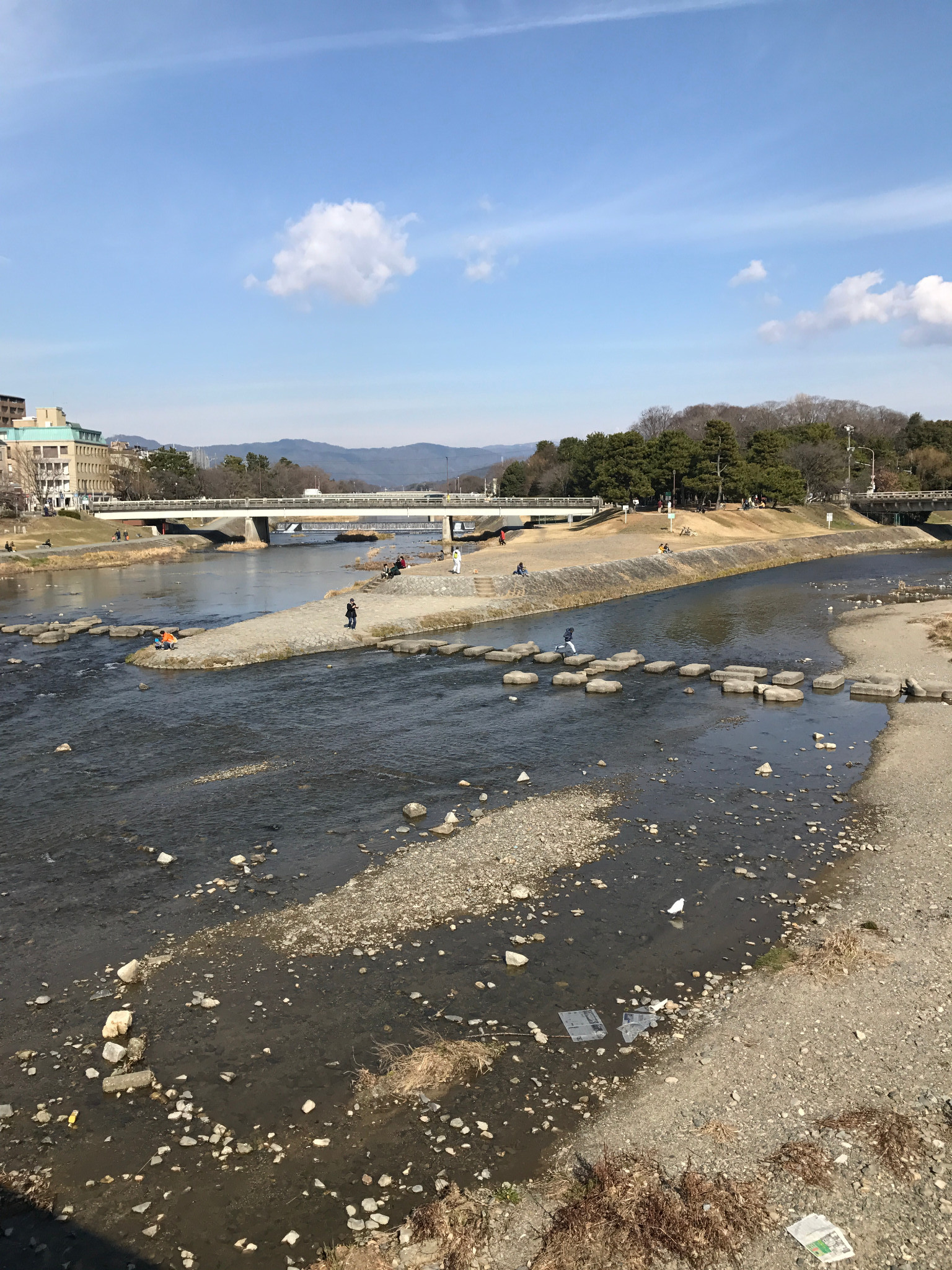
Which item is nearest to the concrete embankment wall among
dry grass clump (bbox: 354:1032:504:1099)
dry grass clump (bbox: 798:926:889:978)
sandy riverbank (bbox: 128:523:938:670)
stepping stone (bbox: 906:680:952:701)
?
sandy riverbank (bbox: 128:523:938:670)

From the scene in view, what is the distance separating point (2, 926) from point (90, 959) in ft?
8.59

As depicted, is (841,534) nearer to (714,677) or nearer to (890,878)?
(714,677)

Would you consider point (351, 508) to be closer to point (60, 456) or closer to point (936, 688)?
point (60, 456)

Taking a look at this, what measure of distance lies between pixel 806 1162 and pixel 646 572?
204ft

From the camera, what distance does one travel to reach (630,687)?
34.9 m

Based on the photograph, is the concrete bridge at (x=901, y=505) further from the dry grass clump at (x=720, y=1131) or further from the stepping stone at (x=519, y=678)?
the dry grass clump at (x=720, y=1131)

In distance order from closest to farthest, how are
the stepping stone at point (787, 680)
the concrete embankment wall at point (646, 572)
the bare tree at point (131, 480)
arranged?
the stepping stone at point (787, 680)
the concrete embankment wall at point (646, 572)
the bare tree at point (131, 480)

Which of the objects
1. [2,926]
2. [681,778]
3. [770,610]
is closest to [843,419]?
[770,610]

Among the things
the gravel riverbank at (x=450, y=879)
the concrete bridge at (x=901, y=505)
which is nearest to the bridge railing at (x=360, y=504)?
the concrete bridge at (x=901, y=505)

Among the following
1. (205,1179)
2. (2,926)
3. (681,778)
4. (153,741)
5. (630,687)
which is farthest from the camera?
(630,687)

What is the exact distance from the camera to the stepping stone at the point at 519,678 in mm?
35469

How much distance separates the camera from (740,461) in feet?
344

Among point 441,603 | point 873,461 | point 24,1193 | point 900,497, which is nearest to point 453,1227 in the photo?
point 24,1193

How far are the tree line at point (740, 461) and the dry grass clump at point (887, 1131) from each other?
306ft
